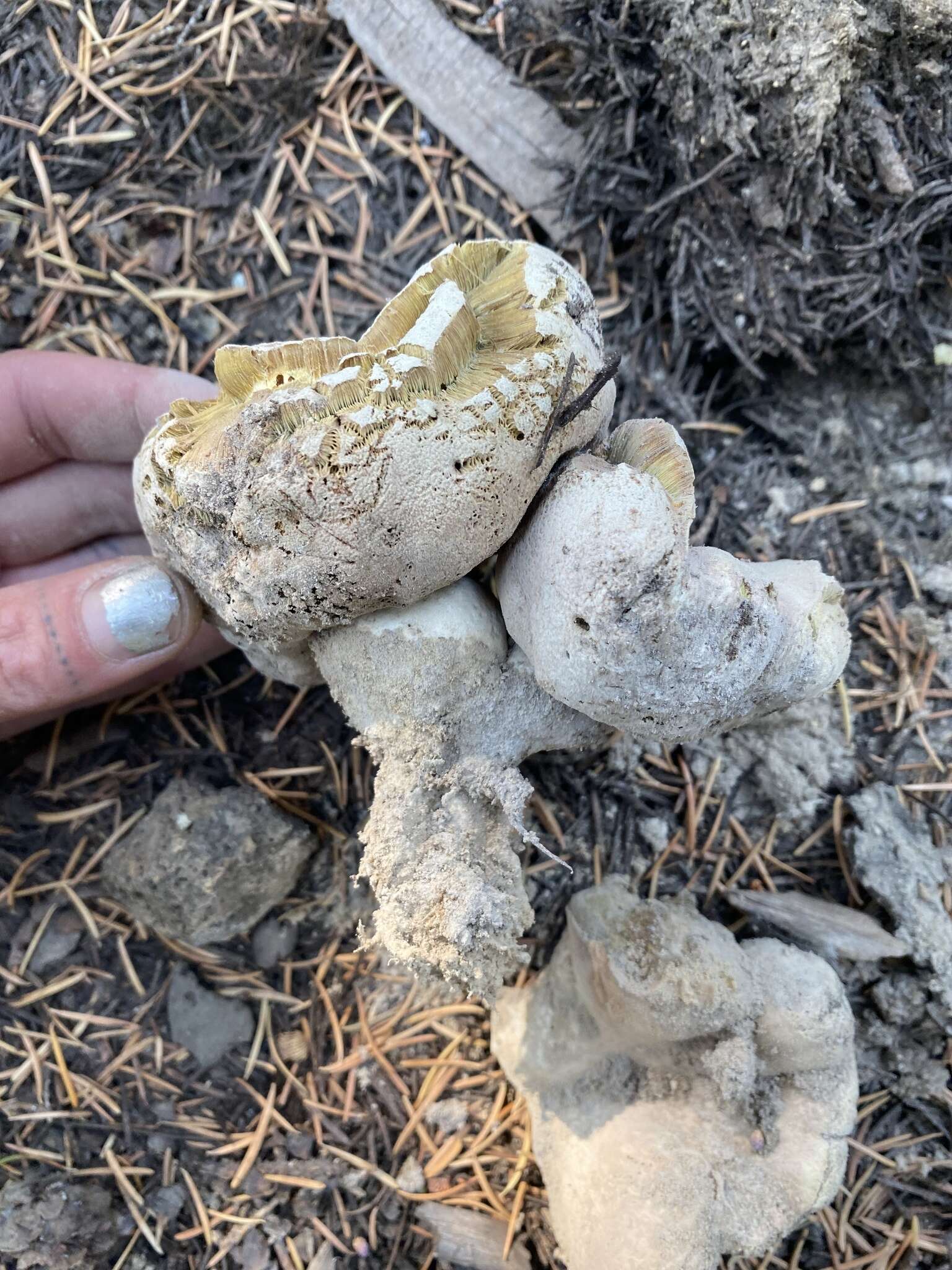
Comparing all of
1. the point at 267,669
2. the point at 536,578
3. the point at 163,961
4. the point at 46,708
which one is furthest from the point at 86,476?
the point at 536,578

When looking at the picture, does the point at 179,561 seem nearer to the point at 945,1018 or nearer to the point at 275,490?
the point at 275,490

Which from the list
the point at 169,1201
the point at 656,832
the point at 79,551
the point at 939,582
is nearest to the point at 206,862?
the point at 169,1201

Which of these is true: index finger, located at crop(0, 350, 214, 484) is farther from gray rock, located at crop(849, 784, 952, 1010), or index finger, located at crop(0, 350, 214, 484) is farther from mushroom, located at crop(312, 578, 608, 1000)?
gray rock, located at crop(849, 784, 952, 1010)

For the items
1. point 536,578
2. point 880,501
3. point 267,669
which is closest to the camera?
point 536,578

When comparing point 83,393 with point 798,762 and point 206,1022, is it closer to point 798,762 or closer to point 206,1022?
point 206,1022

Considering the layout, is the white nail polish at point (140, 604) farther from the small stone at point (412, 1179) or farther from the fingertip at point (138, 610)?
the small stone at point (412, 1179)

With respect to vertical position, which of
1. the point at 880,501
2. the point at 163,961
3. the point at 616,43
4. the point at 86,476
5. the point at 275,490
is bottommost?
the point at 163,961
